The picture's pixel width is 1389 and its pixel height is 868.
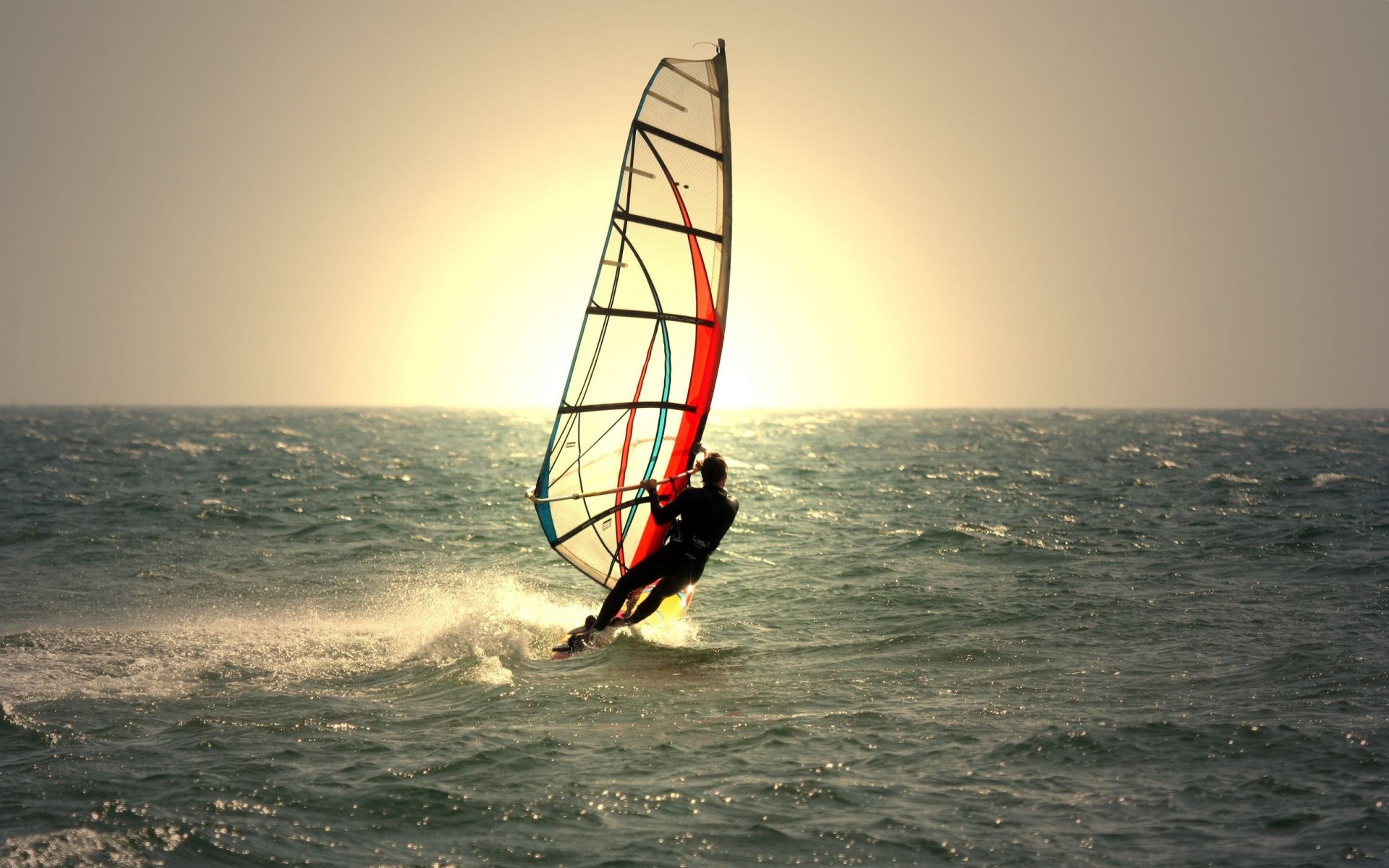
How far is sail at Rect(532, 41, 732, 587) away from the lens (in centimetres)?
990

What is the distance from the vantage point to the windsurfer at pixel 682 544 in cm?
928

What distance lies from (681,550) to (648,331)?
202cm

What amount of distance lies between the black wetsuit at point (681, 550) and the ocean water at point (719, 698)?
1.33 feet

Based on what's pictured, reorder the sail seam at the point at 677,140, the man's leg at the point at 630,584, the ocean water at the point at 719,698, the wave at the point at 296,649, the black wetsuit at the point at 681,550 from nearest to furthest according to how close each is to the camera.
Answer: the ocean water at the point at 719,698 < the wave at the point at 296,649 < the black wetsuit at the point at 681,550 < the man's leg at the point at 630,584 < the sail seam at the point at 677,140

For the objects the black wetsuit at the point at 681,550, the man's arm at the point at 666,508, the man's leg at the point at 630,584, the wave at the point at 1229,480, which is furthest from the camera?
the wave at the point at 1229,480

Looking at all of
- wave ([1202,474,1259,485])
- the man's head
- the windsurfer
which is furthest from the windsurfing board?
wave ([1202,474,1259,485])

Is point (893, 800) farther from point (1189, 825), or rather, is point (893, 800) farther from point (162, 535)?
point (162, 535)

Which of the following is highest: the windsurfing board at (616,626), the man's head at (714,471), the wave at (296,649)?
the man's head at (714,471)

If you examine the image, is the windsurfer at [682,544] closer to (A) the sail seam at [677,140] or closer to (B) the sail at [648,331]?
(B) the sail at [648,331]

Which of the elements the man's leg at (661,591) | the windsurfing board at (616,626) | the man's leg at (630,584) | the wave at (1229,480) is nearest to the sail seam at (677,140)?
the man's leg at (630,584)

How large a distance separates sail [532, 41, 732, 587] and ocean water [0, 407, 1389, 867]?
1.07 meters

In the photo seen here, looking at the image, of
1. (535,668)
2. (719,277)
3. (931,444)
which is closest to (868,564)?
(719,277)

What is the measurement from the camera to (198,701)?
24.5 ft

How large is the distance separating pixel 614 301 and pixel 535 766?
15.6 ft
